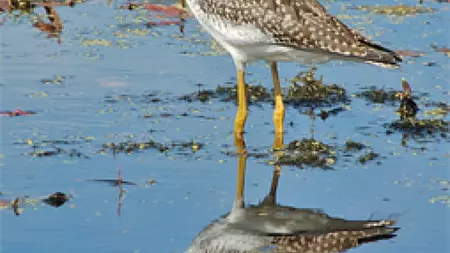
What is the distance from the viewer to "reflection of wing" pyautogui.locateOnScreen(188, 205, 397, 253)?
23.8 feet

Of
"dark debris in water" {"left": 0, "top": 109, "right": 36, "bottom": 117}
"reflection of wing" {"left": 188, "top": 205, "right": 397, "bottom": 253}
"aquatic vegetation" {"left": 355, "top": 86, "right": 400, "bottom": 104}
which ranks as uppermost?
"aquatic vegetation" {"left": 355, "top": 86, "right": 400, "bottom": 104}

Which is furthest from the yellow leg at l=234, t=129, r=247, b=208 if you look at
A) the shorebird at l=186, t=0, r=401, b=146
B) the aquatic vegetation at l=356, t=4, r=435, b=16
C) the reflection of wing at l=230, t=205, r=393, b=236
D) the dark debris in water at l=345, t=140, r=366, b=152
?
the aquatic vegetation at l=356, t=4, r=435, b=16

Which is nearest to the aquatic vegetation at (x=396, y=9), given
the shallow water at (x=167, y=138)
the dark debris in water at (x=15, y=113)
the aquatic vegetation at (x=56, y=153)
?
the shallow water at (x=167, y=138)

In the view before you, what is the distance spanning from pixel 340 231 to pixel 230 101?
311 centimetres

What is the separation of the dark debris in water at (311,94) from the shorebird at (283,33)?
1.06m

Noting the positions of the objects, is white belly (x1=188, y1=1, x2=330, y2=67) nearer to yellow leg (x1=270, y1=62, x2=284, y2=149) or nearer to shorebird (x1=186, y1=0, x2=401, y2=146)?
shorebird (x1=186, y1=0, x2=401, y2=146)

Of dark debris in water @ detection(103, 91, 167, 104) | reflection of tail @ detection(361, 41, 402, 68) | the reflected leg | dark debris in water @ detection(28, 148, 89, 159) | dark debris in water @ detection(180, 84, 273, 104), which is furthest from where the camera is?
dark debris in water @ detection(180, 84, 273, 104)

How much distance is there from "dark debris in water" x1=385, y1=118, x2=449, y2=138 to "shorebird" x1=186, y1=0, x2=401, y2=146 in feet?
2.78

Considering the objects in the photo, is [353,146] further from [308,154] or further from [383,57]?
[383,57]

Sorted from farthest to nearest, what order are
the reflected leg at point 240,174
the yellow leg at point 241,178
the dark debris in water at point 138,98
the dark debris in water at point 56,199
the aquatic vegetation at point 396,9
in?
the aquatic vegetation at point 396,9 < the dark debris in water at point 138,98 < the yellow leg at point 241,178 < the reflected leg at point 240,174 < the dark debris in water at point 56,199

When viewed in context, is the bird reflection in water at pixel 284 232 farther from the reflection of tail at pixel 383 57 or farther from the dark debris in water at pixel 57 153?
the reflection of tail at pixel 383 57

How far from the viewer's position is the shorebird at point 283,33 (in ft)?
29.5

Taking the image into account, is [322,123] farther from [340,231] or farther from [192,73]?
[340,231]

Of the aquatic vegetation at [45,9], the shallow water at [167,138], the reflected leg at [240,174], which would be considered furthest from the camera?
the aquatic vegetation at [45,9]
